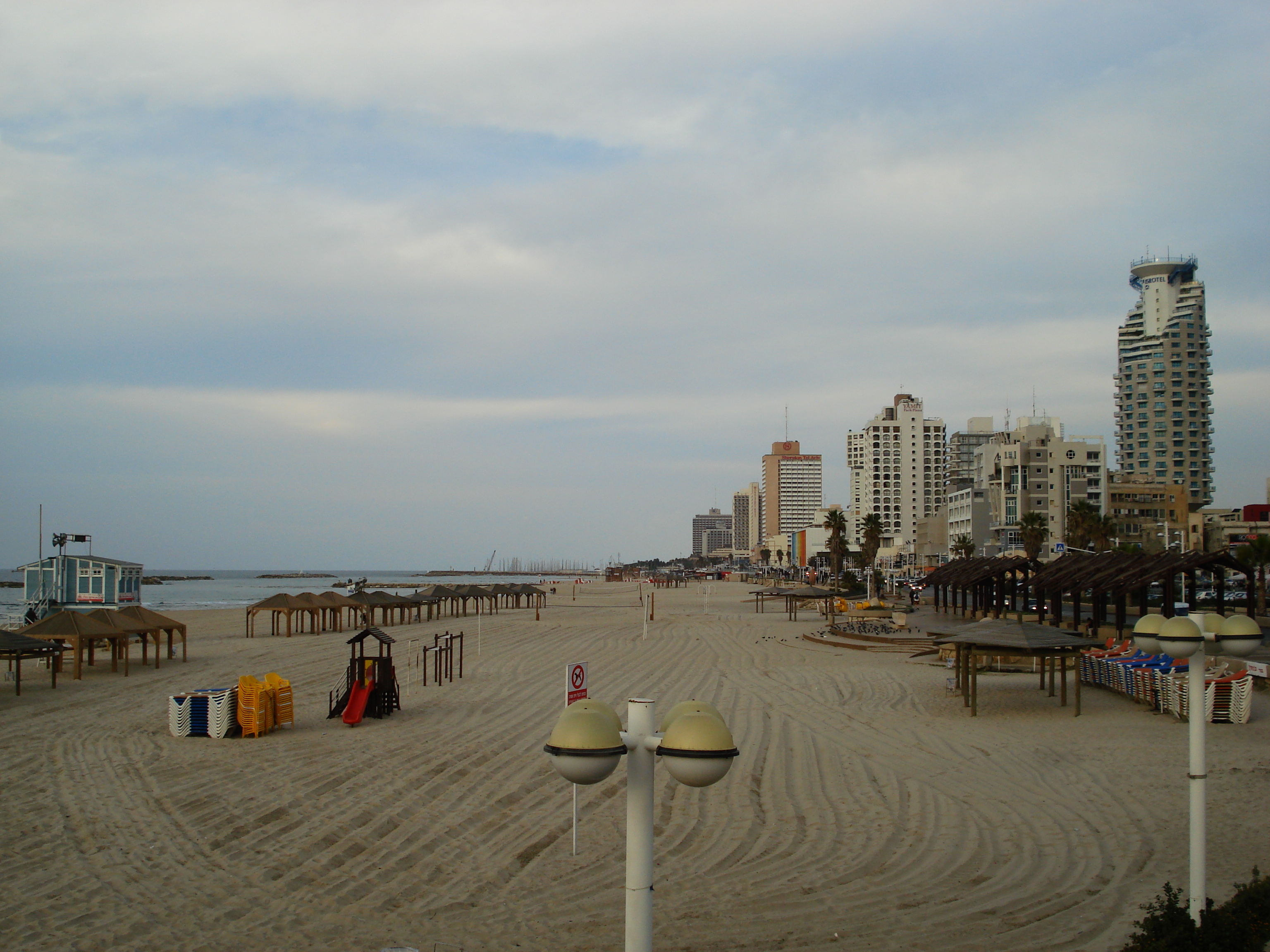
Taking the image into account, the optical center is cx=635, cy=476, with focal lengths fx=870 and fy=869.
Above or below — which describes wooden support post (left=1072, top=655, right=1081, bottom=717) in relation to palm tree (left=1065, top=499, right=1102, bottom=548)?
below

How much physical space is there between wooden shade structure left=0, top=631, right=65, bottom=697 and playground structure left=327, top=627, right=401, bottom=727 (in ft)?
24.9

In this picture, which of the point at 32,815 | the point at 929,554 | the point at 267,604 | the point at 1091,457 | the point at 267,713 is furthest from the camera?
the point at 929,554

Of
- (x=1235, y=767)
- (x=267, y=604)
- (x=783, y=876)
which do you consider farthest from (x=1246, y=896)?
(x=267, y=604)

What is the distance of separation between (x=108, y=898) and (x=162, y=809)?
2641mm

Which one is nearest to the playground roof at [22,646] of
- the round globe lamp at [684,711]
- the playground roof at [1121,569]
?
the round globe lamp at [684,711]

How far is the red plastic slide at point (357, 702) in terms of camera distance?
14055 mm

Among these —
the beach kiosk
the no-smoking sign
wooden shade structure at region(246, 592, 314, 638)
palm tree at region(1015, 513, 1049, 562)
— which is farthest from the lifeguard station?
palm tree at region(1015, 513, 1049, 562)

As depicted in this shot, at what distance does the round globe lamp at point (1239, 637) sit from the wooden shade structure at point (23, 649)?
20.3 meters

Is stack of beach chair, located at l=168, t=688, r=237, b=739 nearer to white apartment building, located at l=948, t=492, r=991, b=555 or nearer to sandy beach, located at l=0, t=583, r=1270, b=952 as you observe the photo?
sandy beach, located at l=0, t=583, r=1270, b=952

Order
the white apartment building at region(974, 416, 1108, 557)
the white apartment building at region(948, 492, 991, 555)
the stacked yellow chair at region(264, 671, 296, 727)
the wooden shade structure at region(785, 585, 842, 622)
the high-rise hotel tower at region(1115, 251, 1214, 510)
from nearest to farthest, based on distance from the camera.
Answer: the stacked yellow chair at region(264, 671, 296, 727) < the wooden shade structure at region(785, 585, 842, 622) < the white apartment building at region(974, 416, 1108, 557) < the white apartment building at region(948, 492, 991, 555) < the high-rise hotel tower at region(1115, 251, 1214, 510)

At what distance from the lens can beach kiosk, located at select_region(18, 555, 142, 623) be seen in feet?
124

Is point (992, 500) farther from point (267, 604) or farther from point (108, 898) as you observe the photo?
point (108, 898)

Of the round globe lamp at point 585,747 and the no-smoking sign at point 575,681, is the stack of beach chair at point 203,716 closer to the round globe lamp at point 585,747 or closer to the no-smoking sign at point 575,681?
the no-smoking sign at point 575,681

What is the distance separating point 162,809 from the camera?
9.49 meters
